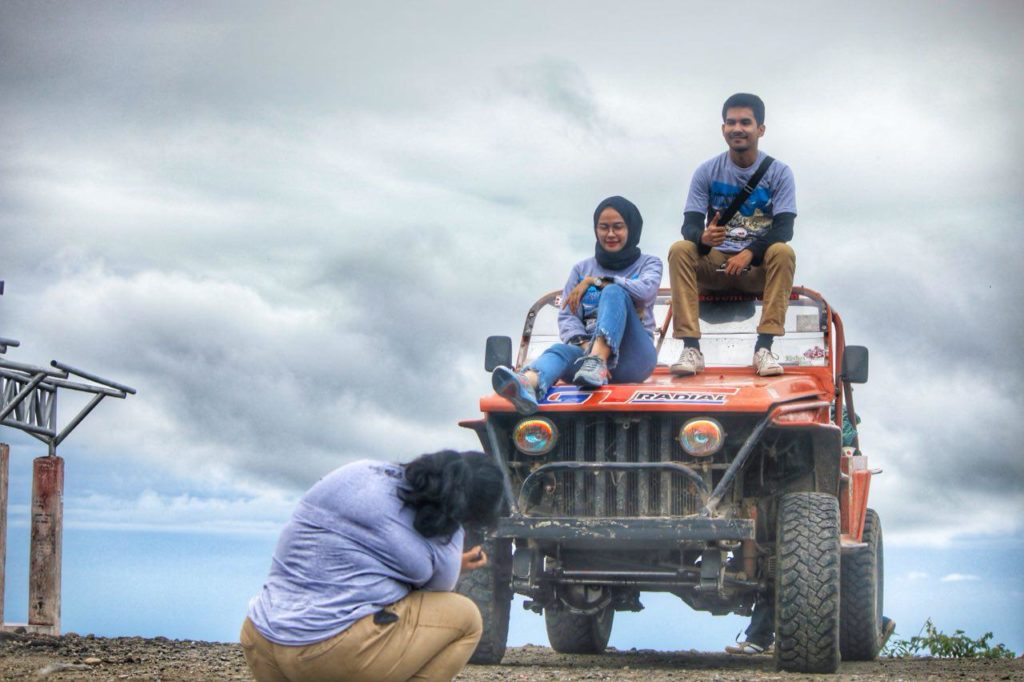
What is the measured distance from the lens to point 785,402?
7.69 metres

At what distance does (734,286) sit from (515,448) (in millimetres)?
2288

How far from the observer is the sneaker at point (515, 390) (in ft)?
24.8

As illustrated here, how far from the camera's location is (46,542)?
1316cm

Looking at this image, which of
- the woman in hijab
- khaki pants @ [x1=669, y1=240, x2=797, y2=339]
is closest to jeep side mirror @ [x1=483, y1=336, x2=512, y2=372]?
the woman in hijab

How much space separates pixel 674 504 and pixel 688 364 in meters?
1.37

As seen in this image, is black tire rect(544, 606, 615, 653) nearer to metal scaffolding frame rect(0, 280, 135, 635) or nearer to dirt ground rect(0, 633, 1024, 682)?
dirt ground rect(0, 633, 1024, 682)

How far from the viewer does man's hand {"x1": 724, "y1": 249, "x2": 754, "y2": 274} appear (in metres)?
9.08

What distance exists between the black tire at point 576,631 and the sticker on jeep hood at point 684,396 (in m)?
2.99

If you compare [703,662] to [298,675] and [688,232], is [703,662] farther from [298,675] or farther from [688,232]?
[298,675]

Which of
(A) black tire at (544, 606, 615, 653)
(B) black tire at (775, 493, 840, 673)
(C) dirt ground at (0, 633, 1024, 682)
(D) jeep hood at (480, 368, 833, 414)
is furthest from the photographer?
(A) black tire at (544, 606, 615, 653)

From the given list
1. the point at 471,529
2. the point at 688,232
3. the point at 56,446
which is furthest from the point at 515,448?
the point at 56,446

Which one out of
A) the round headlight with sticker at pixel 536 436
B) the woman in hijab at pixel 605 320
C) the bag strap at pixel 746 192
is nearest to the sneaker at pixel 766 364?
the woman in hijab at pixel 605 320

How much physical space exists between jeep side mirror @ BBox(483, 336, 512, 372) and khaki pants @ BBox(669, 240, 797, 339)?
1187 mm

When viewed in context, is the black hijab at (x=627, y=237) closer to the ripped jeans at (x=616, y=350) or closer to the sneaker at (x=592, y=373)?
the ripped jeans at (x=616, y=350)
